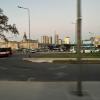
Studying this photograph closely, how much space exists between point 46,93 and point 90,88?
1.94m

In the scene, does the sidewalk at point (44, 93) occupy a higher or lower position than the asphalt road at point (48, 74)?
higher

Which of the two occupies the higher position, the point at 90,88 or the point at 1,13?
the point at 1,13

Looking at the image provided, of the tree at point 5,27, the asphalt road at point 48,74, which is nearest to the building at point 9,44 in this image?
the tree at point 5,27

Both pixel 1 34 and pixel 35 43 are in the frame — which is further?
pixel 35 43

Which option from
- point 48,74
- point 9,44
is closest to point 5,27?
point 48,74

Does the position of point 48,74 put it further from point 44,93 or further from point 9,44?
point 9,44

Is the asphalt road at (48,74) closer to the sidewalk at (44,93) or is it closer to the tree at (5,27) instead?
the sidewalk at (44,93)

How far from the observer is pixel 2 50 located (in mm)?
76750

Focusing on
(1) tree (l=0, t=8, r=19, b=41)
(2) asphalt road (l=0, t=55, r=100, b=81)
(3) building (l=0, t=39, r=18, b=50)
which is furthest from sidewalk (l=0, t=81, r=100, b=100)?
(3) building (l=0, t=39, r=18, b=50)

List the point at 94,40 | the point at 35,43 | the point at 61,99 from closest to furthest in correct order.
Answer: the point at 61,99 < the point at 94,40 < the point at 35,43

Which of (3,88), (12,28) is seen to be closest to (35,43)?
(12,28)

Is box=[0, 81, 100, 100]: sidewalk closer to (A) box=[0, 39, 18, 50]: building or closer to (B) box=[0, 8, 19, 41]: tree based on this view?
(B) box=[0, 8, 19, 41]: tree

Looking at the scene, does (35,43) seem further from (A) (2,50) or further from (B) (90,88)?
(B) (90,88)

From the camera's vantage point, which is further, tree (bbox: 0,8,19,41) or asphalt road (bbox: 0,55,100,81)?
tree (bbox: 0,8,19,41)
